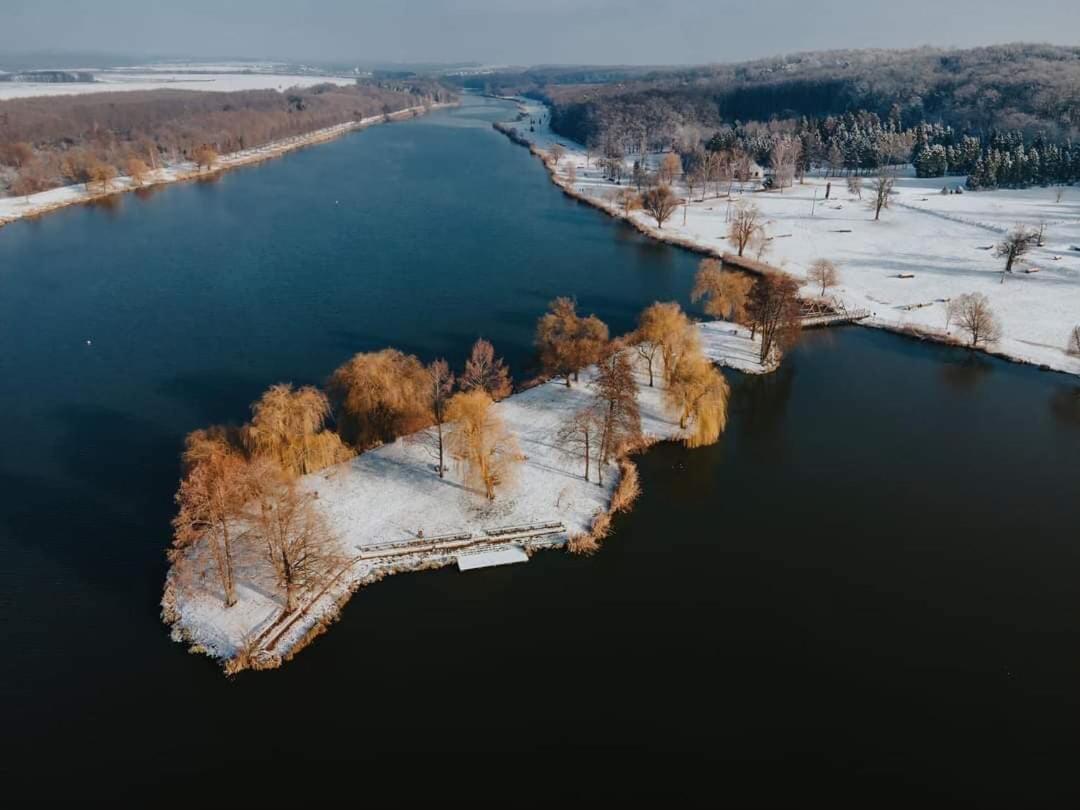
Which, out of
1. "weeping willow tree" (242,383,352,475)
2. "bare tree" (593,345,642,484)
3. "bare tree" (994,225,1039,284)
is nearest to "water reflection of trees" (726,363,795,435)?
"bare tree" (593,345,642,484)

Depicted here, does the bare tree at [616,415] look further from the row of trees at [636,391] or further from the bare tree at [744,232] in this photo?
the bare tree at [744,232]

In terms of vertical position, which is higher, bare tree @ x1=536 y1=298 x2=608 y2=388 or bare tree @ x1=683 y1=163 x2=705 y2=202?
bare tree @ x1=683 y1=163 x2=705 y2=202

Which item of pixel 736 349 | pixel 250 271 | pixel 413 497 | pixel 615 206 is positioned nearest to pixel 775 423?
pixel 736 349

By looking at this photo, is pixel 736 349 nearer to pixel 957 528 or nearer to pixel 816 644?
pixel 957 528

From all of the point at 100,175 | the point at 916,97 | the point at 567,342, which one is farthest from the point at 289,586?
the point at 916,97

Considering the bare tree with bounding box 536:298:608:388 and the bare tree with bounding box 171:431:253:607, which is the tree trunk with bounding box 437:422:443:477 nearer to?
the bare tree with bounding box 171:431:253:607

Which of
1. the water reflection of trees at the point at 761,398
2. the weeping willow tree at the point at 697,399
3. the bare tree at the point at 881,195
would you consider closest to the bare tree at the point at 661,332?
the weeping willow tree at the point at 697,399
